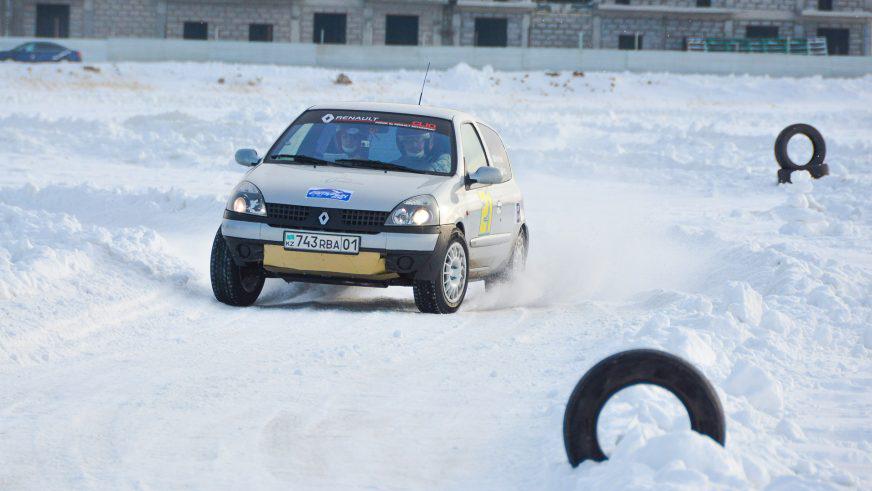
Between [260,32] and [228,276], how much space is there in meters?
51.4

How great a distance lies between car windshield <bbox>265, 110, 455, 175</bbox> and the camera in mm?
10016

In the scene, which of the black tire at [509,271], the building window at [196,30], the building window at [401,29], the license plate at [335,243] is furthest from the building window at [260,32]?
the license plate at [335,243]

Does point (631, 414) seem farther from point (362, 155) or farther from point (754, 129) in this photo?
point (754, 129)

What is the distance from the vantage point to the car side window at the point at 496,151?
11312mm

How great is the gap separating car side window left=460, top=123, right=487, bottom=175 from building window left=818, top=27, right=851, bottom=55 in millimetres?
56366

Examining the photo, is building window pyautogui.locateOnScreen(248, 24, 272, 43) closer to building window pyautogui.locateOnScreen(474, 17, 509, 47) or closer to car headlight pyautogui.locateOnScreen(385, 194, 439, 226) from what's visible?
building window pyautogui.locateOnScreen(474, 17, 509, 47)

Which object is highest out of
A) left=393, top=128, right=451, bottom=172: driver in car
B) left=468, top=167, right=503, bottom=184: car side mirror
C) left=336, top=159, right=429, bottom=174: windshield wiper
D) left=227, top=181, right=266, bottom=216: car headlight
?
left=393, top=128, right=451, bottom=172: driver in car

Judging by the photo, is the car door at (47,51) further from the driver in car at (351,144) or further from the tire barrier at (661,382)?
the tire barrier at (661,382)

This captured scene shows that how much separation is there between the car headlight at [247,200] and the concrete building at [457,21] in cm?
5043

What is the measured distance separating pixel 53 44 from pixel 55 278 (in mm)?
41303

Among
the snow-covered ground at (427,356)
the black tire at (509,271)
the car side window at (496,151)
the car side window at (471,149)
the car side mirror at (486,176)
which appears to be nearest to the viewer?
the snow-covered ground at (427,356)

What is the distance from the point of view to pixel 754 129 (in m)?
35.0

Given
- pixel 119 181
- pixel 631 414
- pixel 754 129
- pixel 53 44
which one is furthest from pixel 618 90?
pixel 631 414

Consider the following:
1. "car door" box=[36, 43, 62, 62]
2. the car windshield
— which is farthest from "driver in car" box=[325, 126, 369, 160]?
"car door" box=[36, 43, 62, 62]
